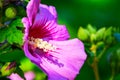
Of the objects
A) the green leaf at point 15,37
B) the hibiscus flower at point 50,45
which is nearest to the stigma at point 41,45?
the hibiscus flower at point 50,45

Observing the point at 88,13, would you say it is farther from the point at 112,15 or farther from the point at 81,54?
the point at 81,54

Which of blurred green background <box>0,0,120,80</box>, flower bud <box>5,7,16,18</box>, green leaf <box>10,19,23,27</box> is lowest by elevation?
blurred green background <box>0,0,120,80</box>

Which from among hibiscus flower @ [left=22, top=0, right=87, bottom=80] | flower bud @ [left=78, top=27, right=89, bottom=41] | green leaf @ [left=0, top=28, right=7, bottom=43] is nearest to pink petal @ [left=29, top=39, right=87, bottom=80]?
hibiscus flower @ [left=22, top=0, right=87, bottom=80]

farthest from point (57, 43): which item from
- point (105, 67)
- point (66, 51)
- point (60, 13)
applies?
point (60, 13)

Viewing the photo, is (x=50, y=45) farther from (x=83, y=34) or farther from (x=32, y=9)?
(x=83, y=34)

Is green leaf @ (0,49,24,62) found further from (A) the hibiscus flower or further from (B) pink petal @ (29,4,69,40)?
(B) pink petal @ (29,4,69,40)

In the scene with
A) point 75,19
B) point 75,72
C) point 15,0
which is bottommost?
point 75,19
